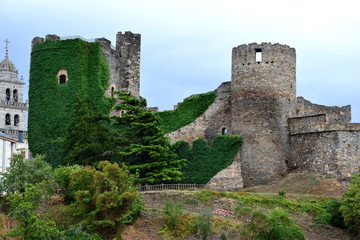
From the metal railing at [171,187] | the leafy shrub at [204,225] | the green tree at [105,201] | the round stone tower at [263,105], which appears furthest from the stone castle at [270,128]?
the green tree at [105,201]

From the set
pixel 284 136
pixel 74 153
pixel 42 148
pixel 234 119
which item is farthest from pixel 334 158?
pixel 42 148

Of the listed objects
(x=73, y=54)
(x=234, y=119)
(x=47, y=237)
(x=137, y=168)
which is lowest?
(x=47, y=237)

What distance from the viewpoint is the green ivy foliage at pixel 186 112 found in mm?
50375

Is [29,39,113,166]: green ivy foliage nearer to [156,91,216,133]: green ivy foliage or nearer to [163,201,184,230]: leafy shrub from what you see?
[156,91,216,133]: green ivy foliage

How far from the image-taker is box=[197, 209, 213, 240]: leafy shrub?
35.1 metres

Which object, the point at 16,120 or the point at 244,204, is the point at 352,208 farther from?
the point at 16,120

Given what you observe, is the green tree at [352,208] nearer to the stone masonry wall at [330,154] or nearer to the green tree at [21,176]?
the stone masonry wall at [330,154]

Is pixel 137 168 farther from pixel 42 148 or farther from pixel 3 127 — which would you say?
pixel 3 127

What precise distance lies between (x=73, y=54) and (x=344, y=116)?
21799 millimetres

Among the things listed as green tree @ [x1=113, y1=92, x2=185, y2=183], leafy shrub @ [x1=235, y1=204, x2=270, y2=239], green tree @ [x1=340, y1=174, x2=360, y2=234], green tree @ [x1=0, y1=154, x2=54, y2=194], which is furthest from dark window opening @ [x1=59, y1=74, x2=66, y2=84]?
green tree @ [x1=340, y1=174, x2=360, y2=234]

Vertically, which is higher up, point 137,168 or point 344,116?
point 344,116

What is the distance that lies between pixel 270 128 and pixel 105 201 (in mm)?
17367

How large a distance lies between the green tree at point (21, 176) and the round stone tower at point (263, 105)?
50.4 ft

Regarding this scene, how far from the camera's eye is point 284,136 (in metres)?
48.1
